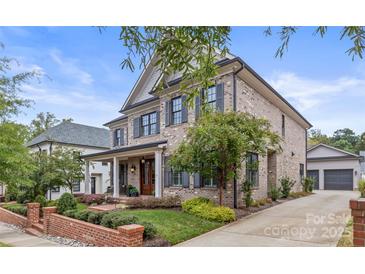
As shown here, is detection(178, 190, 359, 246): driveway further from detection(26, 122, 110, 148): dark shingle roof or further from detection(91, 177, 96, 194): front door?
detection(91, 177, 96, 194): front door

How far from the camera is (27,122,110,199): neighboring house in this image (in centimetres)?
1316

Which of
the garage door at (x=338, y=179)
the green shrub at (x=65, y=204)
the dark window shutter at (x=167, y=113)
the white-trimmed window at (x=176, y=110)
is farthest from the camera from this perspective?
the garage door at (x=338, y=179)

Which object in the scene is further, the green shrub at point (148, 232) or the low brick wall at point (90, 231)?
the green shrub at point (148, 232)

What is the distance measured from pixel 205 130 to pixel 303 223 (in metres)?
2.73

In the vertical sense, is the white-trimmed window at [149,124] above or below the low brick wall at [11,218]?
above

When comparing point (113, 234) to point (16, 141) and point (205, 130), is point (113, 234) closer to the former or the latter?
point (16, 141)

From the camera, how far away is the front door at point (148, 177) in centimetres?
1075

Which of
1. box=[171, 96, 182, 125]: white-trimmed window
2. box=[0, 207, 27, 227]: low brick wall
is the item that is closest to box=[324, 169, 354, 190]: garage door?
box=[171, 96, 182, 125]: white-trimmed window

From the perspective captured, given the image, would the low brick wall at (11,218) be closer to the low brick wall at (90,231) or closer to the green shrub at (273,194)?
the low brick wall at (90,231)

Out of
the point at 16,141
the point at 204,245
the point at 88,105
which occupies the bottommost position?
the point at 204,245

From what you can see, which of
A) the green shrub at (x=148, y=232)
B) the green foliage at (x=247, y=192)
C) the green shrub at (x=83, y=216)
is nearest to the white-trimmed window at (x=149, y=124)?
the green foliage at (x=247, y=192)

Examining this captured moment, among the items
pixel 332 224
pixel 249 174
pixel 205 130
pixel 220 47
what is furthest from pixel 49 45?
pixel 332 224

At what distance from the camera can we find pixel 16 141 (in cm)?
473

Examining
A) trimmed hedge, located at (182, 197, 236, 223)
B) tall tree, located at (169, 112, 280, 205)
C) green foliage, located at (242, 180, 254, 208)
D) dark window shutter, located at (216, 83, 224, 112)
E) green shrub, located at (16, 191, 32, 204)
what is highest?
dark window shutter, located at (216, 83, 224, 112)
